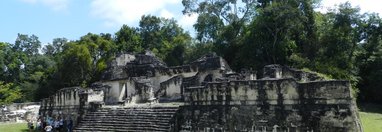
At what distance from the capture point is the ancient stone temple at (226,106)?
10398mm

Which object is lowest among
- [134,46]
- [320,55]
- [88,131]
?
[88,131]

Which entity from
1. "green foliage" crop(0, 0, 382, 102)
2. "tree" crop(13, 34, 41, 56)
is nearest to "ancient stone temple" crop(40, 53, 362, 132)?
"green foliage" crop(0, 0, 382, 102)

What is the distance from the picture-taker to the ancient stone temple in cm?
1040

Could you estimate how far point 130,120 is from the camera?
15.7m

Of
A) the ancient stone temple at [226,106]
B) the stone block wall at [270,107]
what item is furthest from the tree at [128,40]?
the stone block wall at [270,107]

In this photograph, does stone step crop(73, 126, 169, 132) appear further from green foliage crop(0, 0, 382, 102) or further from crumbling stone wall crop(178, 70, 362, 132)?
green foliage crop(0, 0, 382, 102)

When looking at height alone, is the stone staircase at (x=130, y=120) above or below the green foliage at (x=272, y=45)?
below

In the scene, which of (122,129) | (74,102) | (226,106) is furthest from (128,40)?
(226,106)

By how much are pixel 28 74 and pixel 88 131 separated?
37.5m

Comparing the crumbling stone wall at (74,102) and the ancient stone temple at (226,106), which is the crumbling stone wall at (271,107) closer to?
the ancient stone temple at (226,106)

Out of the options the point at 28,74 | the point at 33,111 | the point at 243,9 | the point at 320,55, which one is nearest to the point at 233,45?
the point at 243,9

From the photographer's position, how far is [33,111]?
87.6 feet

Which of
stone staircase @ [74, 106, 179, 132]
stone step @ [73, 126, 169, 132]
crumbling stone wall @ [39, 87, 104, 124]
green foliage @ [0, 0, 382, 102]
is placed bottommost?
stone step @ [73, 126, 169, 132]

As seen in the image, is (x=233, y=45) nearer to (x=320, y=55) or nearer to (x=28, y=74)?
(x=320, y=55)
